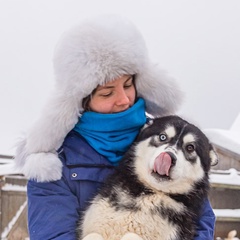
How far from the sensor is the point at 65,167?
5.39 feet

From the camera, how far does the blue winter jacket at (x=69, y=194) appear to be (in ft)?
5.13

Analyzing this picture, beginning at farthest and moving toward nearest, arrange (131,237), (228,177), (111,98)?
(228,177) → (111,98) → (131,237)

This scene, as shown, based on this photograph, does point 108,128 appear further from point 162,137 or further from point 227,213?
point 227,213

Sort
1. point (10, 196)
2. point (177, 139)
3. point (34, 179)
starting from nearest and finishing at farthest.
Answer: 1. point (34, 179)
2. point (177, 139)
3. point (10, 196)

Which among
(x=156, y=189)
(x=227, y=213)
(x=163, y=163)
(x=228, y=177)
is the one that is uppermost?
(x=163, y=163)

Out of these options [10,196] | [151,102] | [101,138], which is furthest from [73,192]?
[10,196]

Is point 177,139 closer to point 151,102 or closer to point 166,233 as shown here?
point 151,102

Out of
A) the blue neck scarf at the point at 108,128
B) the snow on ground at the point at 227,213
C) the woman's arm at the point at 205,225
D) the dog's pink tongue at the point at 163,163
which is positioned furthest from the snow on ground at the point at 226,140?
the dog's pink tongue at the point at 163,163

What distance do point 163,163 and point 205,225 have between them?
356 millimetres

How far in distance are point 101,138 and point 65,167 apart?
7.2 inches

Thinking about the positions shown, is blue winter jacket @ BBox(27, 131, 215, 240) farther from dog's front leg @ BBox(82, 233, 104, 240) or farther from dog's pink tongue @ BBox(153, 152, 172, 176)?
dog's pink tongue @ BBox(153, 152, 172, 176)

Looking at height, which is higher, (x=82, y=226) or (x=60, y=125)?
(x=60, y=125)

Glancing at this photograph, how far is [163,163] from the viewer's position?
1.59m

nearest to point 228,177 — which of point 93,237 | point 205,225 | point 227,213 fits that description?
point 227,213
